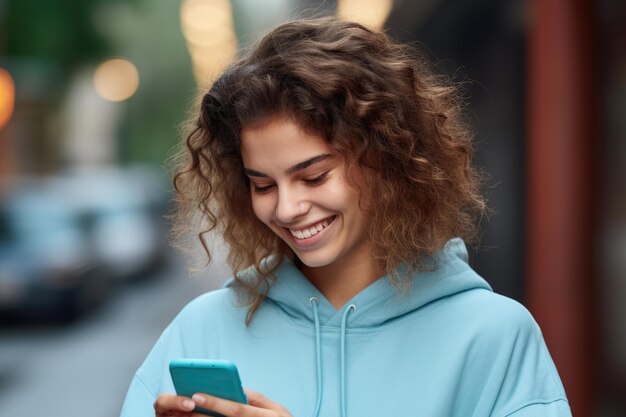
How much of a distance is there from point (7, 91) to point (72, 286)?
1006 centimetres

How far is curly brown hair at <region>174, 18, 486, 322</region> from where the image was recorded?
215cm

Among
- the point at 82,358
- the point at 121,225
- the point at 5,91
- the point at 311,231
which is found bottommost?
the point at 82,358

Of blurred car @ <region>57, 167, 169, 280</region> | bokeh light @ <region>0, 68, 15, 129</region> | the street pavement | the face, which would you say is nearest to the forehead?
the face

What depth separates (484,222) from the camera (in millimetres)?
9906

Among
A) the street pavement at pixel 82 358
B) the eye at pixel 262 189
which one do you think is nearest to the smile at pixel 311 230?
the eye at pixel 262 189

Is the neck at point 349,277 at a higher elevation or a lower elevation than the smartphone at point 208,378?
higher

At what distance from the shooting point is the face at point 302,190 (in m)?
2.12

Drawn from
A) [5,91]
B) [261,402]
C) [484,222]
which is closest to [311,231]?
[261,402]

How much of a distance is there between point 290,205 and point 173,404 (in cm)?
45

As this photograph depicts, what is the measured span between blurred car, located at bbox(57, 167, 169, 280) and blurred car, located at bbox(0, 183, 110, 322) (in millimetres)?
637

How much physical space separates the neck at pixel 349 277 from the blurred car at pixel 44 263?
10969 mm

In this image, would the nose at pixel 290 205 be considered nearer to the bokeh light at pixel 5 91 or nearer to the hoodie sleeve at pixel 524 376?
the hoodie sleeve at pixel 524 376

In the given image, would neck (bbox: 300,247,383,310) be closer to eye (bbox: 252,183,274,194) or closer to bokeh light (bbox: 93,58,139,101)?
eye (bbox: 252,183,274,194)

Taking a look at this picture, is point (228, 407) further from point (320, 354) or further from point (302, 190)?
point (302, 190)
